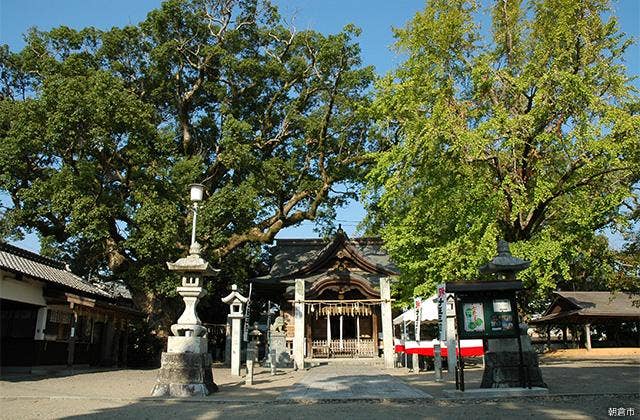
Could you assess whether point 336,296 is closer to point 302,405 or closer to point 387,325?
point 387,325

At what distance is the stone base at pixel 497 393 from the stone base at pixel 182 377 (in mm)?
5025

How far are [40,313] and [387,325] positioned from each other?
1303 centimetres

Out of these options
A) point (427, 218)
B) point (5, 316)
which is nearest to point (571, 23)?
point (427, 218)

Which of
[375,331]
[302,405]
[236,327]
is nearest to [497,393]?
[302,405]

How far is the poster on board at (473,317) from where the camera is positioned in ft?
31.1

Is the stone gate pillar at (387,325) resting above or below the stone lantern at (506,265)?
below

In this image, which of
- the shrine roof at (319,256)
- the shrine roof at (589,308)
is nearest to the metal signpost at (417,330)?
the shrine roof at (319,256)

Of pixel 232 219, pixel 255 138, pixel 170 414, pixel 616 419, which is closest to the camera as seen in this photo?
pixel 616 419

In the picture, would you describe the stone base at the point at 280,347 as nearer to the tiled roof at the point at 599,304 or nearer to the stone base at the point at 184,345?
the stone base at the point at 184,345

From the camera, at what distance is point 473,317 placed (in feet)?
31.3

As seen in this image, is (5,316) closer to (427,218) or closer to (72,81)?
(72,81)

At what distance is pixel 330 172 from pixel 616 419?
16.2m

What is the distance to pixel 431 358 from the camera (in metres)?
16.8

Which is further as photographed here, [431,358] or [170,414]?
[431,358]
